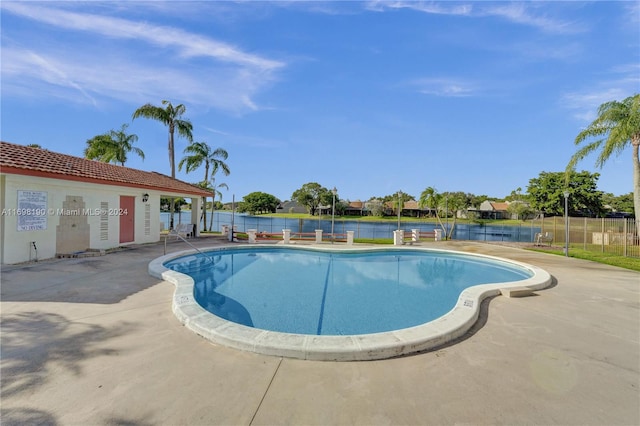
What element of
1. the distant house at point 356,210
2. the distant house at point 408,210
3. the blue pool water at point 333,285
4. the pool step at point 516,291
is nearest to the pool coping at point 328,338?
the blue pool water at point 333,285

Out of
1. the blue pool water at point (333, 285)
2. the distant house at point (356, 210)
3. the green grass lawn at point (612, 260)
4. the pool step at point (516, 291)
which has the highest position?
the distant house at point (356, 210)

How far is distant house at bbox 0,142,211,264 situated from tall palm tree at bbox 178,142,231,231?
35.4ft

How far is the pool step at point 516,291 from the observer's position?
6426 mm

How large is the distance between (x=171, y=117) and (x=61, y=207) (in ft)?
48.3

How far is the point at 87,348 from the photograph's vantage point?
360 cm

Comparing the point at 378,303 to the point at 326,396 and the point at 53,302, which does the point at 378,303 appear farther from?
the point at 53,302

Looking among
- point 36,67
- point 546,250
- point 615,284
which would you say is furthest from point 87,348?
point 546,250

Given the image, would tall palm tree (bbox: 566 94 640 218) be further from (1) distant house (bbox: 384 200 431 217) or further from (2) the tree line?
(1) distant house (bbox: 384 200 431 217)

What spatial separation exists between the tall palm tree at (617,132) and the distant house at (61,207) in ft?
79.2

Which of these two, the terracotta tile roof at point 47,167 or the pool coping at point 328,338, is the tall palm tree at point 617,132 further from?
the terracotta tile roof at point 47,167

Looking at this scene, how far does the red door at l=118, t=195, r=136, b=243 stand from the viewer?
12.6 meters

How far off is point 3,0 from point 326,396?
13109 mm

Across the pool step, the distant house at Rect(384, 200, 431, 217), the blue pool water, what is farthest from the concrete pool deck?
the distant house at Rect(384, 200, 431, 217)

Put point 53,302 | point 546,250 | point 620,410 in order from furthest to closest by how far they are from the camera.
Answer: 1. point 546,250
2. point 53,302
3. point 620,410
